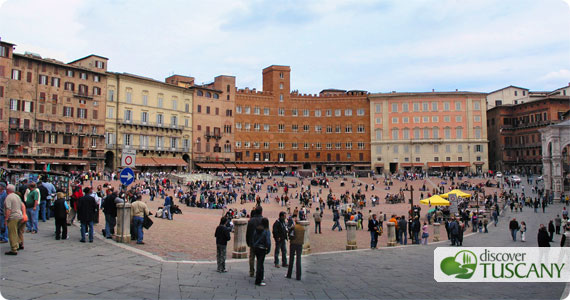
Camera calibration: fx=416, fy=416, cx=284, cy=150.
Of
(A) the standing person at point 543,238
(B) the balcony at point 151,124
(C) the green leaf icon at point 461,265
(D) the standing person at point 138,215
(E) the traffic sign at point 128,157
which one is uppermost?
(B) the balcony at point 151,124

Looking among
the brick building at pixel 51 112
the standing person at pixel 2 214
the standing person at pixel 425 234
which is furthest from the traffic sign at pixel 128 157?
the brick building at pixel 51 112

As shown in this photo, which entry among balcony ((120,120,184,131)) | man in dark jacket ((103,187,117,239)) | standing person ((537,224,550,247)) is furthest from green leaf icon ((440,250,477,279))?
balcony ((120,120,184,131))

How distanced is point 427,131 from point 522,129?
14.9 m

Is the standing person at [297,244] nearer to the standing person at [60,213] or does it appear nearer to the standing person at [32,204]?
the standing person at [60,213]

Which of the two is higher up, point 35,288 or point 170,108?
point 170,108

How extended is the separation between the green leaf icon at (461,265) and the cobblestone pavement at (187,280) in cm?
36

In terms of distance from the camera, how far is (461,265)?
9.34m

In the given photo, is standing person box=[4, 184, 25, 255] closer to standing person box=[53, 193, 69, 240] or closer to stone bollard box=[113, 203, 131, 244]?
standing person box=[53, 193, 69, 240]

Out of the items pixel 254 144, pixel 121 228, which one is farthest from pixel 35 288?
pixel 254 144

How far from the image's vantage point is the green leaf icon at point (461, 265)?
9.09m

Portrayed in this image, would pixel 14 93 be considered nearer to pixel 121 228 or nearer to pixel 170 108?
pixel 170 108

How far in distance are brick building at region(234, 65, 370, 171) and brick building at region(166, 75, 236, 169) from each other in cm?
286

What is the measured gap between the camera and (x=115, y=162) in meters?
56.6

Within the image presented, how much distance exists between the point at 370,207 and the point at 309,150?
3961 centimetres
